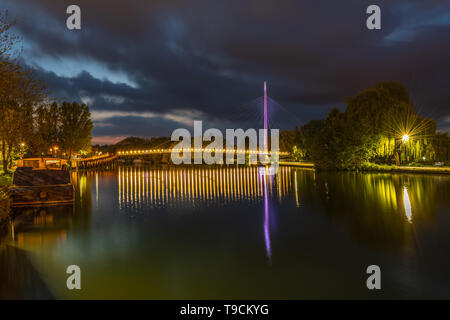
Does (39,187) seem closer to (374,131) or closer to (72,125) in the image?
(374,131)

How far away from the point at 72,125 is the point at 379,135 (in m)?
54.7

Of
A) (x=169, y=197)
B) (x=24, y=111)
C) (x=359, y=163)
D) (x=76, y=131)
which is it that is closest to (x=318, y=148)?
(x=359, y=163)

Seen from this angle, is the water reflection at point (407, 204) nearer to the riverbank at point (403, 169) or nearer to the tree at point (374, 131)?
the riverbank at point (403, 169)

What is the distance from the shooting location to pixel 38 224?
37.7ft

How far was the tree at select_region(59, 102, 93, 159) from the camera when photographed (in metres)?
56.9

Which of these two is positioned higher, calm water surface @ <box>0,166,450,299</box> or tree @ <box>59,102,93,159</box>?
tree @ <box>59,102,93,159</box>

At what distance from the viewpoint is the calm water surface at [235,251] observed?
19.7 ft

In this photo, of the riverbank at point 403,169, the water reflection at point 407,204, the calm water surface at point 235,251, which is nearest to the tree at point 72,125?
the calm water surface at point 235,251

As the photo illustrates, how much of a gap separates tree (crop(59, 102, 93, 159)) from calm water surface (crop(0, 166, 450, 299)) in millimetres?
48003

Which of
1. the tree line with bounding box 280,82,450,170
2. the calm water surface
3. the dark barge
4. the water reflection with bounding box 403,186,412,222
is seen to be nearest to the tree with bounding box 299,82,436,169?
the tree line with bounding box 280,82,450,170

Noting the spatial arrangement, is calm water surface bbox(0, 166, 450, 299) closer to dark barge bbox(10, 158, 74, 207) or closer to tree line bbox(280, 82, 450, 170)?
dark barge bbox(10, 158, 74, 207)

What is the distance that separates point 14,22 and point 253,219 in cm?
1237

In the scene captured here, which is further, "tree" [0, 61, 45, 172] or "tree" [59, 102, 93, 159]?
"tree" [59, 102, 93, 159]

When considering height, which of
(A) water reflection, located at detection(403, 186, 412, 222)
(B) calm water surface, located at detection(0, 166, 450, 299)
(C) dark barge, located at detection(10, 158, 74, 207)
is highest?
(C) dark barge, located at detection(10, 158, 74, 207)
